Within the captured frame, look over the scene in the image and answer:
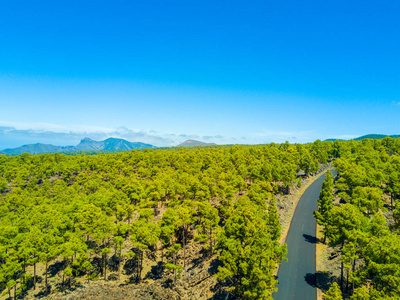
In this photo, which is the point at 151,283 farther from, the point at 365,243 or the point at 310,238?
the point at 365,243

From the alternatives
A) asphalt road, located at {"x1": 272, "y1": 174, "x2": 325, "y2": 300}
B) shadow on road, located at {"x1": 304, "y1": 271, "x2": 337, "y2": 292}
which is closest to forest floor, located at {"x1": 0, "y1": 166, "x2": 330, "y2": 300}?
asphalt road, located at {"x1": 272, "y1": 174, "x2": 325, "y2": 300}

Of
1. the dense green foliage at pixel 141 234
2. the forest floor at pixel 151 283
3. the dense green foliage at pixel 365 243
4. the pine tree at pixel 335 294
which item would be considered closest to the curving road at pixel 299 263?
the dense green foliage at pixel 141 234

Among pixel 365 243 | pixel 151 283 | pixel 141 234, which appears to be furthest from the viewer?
pixel 151 283

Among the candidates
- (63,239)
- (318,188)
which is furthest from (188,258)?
(318,188)

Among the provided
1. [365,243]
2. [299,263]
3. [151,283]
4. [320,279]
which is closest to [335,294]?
[365,243]

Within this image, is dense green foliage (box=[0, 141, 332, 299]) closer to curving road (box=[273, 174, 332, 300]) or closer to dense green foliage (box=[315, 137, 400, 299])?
curving road (box=[273, 174, 332, 300])

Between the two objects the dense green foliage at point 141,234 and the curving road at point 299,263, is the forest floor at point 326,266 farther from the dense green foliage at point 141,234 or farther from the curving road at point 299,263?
the dense green foliage at point 141,234
